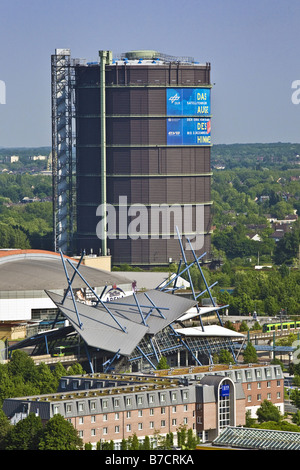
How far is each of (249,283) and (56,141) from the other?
32.4 metres

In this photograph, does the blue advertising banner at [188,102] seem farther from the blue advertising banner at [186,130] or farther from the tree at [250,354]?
the tree at [250,354]

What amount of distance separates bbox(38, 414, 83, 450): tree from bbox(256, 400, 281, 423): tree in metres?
19.2

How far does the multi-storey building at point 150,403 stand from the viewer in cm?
9238

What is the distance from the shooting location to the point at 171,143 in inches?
7638

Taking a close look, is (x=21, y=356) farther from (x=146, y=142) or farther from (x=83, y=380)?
(x=146, y=142)

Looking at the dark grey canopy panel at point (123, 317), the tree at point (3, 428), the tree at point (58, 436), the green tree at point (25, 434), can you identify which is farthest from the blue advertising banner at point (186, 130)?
the tree at point (58, 436)

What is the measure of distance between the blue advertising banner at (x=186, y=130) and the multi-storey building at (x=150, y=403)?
3449 inches

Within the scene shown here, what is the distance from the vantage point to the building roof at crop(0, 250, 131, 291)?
501ft

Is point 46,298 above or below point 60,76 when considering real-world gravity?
below

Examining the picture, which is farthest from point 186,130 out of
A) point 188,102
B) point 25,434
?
point 25,434

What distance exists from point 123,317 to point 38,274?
2386 centimetres

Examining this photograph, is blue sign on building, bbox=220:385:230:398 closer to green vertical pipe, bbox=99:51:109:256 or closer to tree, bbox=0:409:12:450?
tree, bbox=0:409:12:450

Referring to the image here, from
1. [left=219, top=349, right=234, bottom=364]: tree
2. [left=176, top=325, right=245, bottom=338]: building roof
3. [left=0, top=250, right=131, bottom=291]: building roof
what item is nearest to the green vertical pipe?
[left=0, top=250, right=131, bottom=291]: building roof
